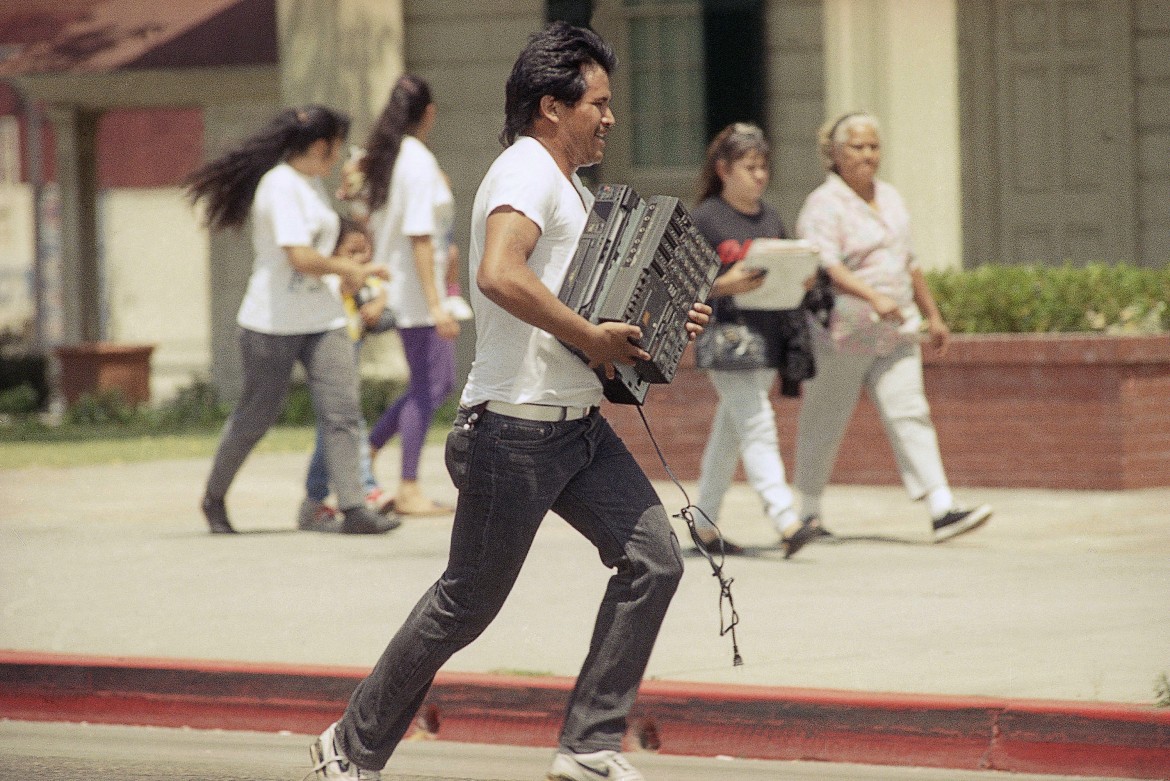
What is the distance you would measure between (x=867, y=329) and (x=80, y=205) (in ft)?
45.5

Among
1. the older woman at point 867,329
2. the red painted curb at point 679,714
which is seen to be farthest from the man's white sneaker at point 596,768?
the older woman at point 867,329

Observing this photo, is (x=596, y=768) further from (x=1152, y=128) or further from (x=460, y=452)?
(x=1152, y=128)

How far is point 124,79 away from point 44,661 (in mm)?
13253

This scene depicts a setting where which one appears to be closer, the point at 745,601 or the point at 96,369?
the point at 745,601

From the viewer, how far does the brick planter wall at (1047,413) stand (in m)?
10.0

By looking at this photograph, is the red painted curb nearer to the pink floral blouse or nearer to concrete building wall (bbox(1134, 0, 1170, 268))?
the pink floral blouse

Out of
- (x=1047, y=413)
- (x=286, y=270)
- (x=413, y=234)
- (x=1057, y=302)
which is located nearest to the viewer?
(x=286, y=270)

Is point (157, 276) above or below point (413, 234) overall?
below

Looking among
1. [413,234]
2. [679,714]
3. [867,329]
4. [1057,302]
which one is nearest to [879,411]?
[867,329]

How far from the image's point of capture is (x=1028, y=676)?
5.89 meters

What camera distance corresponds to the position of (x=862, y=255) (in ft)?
27.7

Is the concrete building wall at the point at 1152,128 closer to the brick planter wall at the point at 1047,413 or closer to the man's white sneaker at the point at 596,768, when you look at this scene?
the brick planter wall at the point at 1047,413

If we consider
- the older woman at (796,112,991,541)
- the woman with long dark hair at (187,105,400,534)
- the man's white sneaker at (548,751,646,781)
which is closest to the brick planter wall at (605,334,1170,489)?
the older woman at (796,112,991,541)

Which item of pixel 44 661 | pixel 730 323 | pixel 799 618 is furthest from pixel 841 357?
pixel 44 661
